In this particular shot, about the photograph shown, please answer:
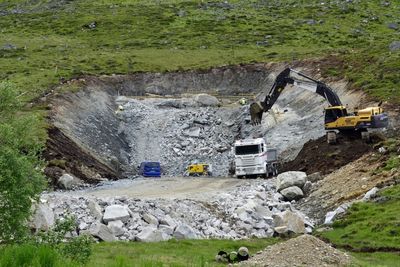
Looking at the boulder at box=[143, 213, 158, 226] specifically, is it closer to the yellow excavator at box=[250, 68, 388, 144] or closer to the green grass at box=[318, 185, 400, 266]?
the green grass at box=[318, 185, 400, 266]

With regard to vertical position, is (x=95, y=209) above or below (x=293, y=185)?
above

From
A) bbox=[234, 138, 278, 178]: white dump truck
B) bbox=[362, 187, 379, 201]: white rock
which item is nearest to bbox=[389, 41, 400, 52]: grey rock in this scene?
bbox=[234, 138, 278, 178]: white dump truck

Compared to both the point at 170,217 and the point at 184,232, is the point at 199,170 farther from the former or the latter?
the point at 184,232

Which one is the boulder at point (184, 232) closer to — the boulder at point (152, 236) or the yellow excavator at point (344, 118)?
the boulder at point (152, 236)

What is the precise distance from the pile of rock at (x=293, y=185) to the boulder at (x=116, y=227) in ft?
A: 54.9

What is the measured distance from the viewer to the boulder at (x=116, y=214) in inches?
1527

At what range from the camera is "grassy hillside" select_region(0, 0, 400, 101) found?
281 ft

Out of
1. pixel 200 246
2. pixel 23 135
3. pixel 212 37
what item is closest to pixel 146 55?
pixel 212 37

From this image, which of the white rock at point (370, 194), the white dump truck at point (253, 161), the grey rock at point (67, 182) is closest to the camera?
the white rock at point (370, 194)

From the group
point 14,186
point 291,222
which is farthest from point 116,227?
point 14,186

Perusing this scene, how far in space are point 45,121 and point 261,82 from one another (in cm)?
3847

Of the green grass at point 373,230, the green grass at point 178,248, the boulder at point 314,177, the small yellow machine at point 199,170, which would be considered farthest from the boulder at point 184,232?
the small yellow machine at point 199,170

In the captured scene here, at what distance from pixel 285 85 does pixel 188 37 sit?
6207cm

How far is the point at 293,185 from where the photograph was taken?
5112 centimetres
